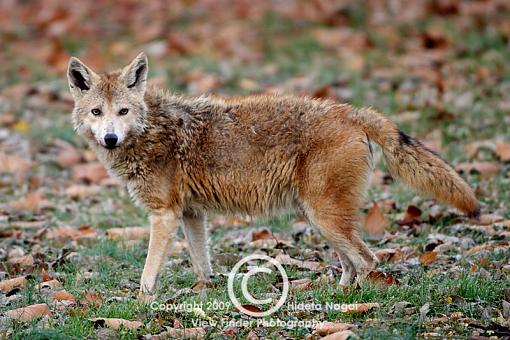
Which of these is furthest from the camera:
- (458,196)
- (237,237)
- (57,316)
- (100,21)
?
(100,21)

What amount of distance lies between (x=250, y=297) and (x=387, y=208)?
10.3 feet

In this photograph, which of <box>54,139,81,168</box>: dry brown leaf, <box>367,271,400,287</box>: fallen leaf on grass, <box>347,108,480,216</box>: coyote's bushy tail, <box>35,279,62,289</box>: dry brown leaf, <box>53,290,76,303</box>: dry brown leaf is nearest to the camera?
<box>53,290,76,303</box>: dry brown leaf

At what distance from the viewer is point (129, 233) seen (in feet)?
28.9

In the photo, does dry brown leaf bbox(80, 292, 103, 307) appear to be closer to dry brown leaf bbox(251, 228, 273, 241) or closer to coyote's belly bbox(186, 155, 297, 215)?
coyote's belly bbox(186, 155, 297, 215)

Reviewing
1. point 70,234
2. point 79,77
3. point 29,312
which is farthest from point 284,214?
point 70,234

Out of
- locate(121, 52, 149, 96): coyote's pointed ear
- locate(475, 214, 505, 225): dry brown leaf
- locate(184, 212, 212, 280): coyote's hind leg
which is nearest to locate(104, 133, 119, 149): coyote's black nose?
locate(121, 52, 149, 96): coyote's pointed ear

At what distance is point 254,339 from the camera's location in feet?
19.2

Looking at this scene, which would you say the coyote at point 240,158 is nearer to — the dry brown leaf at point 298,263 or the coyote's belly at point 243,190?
the coyote's belly at point 243,190

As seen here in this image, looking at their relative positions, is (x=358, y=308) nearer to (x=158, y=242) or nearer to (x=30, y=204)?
(x=158, y=242)

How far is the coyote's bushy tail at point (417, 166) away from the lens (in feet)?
Answer: 23.0

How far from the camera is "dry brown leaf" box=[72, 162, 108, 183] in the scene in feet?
35.8

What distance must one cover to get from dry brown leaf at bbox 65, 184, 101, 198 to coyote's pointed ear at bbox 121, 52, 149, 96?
3087mm

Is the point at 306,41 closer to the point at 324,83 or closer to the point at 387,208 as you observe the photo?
the point at 324,83

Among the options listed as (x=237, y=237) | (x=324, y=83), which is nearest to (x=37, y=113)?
(x=324, y=83)
